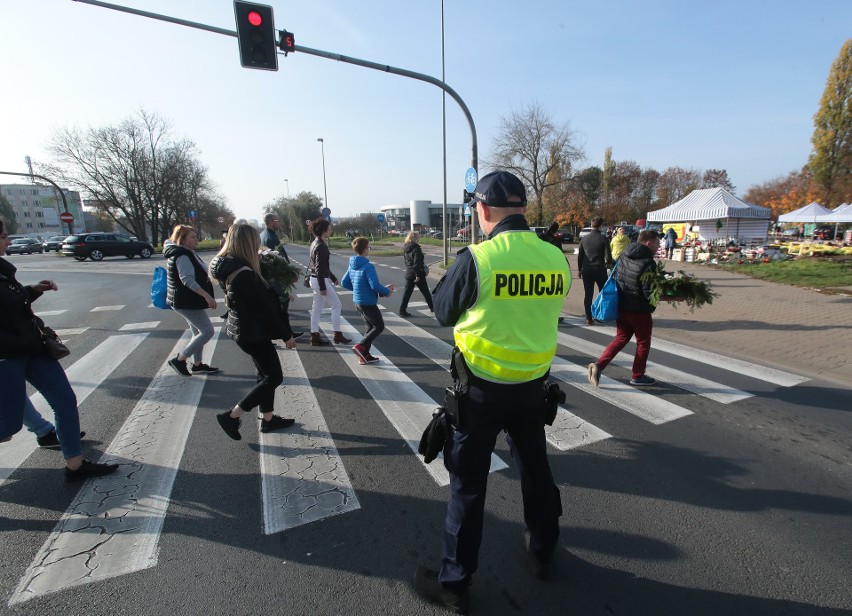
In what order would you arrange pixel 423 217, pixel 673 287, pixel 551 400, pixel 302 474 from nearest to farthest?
pixel 551 400 → pixel 302 474 → pixel 673 287 → pixel 423 217

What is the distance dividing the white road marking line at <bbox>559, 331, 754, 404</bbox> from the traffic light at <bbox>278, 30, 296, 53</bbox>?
840 cm

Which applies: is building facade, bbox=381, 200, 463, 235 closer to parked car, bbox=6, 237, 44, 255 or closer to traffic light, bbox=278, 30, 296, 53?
parked car, bbox=6, 237, 44, 255

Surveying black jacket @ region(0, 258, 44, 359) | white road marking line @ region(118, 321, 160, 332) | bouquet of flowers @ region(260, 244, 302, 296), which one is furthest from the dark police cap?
white road marking line @ region(118, 321, 160, 332)

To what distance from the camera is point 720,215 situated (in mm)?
18344

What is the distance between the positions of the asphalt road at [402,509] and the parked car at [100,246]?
96.8ft

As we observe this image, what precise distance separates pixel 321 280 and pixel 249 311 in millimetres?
3239

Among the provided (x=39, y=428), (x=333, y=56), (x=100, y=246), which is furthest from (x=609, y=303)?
(x=100, y=246)

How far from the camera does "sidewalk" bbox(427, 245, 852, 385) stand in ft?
18.3

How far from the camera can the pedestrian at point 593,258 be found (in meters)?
7.76

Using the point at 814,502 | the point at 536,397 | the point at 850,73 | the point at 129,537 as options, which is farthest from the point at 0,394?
the point at 850,73

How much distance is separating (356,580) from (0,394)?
2635 millimetres

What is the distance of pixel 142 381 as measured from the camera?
515 cm

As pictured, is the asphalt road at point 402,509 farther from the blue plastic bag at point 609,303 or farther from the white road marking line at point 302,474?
the blue plastic bag at point 609,303

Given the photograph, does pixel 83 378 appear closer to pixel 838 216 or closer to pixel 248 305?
pixel 248 305
